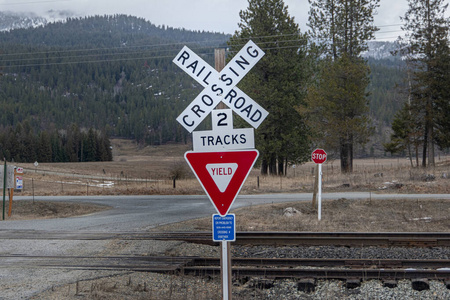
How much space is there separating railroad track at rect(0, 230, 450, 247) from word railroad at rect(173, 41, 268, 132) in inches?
243

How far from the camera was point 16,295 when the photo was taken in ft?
23.5

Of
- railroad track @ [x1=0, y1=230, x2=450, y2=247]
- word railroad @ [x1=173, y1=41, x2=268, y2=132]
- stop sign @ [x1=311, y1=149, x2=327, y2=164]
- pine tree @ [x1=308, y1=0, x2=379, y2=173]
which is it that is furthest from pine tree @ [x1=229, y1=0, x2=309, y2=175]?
word railroad @ [x1=173, y1=41, x2=268, y2=132]

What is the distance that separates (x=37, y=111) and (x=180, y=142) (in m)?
63.5

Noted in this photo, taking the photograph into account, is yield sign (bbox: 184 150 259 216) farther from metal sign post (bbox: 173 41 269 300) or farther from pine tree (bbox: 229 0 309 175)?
pine tree (bbox: 229 0 309 175)

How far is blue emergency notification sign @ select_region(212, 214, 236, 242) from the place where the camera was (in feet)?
17.1

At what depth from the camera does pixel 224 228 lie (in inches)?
205

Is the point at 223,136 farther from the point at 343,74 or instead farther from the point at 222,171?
the point at 343,74

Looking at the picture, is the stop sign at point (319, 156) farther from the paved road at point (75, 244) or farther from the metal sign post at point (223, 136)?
the metal sign post at point (223, 136)

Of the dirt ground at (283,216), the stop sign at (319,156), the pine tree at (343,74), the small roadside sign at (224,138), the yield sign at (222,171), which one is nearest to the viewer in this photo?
the yield sign at (222,171)

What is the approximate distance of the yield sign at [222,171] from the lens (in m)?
5.12

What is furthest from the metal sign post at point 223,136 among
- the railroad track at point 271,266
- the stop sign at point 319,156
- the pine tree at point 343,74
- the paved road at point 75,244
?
the pine tree at point 343,74

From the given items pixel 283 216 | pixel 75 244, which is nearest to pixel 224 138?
pixel 75 244

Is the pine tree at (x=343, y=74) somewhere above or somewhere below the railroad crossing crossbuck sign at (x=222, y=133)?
above

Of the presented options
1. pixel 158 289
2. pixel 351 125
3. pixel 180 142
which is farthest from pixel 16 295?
pixel 180 142
